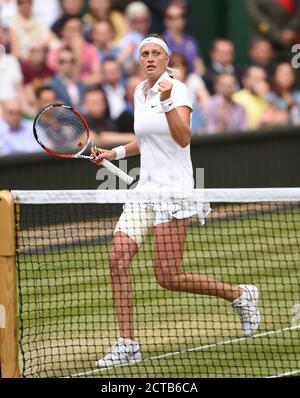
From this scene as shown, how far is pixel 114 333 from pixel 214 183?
664 centimetres

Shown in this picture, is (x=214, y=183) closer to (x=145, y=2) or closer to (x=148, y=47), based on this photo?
(x=145, y=2)

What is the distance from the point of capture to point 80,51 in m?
13.6

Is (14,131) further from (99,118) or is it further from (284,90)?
(284,90)

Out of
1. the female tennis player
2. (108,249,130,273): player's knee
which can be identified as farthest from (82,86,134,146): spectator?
(108,249,130,273): player's knee

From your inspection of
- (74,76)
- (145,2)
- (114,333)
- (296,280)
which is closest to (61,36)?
(74,76)

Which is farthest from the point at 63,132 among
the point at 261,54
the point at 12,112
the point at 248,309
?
the point at 261,54

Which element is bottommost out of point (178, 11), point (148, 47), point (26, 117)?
point (148, 47)

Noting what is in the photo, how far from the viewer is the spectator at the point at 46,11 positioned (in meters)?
13.2

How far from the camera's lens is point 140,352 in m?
7.56

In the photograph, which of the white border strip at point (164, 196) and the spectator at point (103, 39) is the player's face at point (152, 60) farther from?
the spectator at point (103, 39)

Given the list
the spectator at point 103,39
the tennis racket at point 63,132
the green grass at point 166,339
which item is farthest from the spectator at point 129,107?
the tennis racket at point 63,132

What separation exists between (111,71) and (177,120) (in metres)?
6.41

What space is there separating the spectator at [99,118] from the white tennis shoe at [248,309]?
5.74m

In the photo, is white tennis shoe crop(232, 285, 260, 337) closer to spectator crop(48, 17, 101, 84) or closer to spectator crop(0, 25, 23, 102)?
spectator crop(0, 25, 23, 102)
